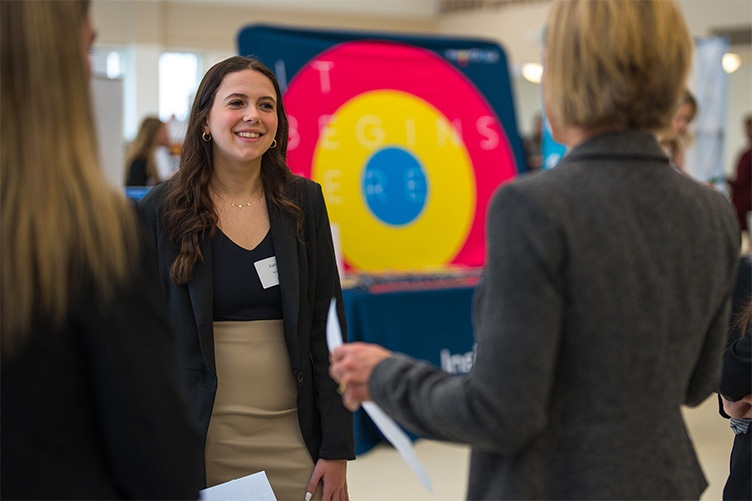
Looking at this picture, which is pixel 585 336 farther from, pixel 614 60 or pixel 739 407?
pixel 739 407

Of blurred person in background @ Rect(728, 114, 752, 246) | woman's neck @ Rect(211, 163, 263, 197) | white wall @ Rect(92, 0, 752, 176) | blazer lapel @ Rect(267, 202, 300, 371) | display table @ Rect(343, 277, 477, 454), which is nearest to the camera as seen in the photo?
blazer lapel @ Rect(267, 202, 300, 371)

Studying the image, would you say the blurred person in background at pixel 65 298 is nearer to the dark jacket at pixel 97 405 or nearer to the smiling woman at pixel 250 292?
the dark jacket at pixel 97 405

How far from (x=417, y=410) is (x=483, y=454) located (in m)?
0.11

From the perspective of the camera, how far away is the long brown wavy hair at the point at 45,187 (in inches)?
40.4

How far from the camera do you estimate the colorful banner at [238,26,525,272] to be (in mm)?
4883

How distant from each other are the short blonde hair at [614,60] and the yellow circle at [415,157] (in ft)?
12.4

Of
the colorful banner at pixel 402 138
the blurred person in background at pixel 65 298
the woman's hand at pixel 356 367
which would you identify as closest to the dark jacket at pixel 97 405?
the blurred person in background at pixel 65 298

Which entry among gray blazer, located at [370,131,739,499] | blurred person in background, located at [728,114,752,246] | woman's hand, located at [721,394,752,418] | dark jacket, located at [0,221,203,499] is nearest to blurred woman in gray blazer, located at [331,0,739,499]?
gray blazer, located at [370,131,739,499]

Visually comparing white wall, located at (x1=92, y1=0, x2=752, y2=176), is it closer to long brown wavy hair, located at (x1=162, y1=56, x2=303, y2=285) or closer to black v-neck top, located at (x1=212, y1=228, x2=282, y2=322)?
long brown wavy hair, located at (x1=162, y1=56, x2=303, y2=285)

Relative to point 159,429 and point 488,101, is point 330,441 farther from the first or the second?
point 488,101

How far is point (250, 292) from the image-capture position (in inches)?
72.9

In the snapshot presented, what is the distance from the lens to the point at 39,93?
41.0 inches

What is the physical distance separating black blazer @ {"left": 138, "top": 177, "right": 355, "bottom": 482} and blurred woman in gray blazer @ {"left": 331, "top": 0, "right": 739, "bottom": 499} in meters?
0.69

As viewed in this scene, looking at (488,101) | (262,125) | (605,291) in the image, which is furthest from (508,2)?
(605,291)
